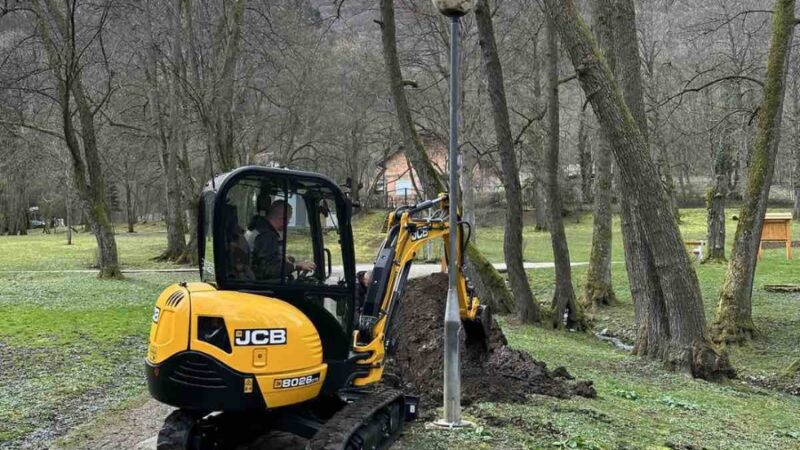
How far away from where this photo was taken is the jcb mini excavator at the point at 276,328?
4.90 m

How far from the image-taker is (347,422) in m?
5.09

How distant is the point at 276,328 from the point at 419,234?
6.58 ft

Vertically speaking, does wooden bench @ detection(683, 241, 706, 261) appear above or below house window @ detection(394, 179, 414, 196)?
below

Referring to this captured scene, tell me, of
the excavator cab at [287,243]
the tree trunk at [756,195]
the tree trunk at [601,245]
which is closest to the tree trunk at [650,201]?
the tree trunk at [756,195]

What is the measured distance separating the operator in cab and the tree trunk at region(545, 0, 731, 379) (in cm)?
570

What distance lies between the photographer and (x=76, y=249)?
3712 cm

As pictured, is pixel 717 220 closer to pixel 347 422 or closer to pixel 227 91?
pixel 227 91

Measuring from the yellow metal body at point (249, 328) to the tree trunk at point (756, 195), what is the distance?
10.1 metres

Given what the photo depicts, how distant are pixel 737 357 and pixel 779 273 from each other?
10.8 meters

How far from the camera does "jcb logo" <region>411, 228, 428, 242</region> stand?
6621mm

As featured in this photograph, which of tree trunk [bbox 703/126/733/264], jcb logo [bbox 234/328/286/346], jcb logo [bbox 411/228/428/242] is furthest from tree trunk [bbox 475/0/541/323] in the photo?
tree trunk [bbox 703/126/733/264]

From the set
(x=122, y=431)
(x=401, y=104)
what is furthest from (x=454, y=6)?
(x=401, y=104)

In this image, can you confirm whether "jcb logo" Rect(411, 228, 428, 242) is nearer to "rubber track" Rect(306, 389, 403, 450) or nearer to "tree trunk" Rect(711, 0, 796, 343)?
"rubber track" Rect(306, 389, 403, 450)

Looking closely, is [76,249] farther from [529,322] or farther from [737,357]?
[737,357]
